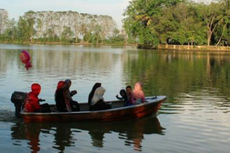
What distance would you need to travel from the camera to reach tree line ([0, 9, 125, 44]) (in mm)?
118312

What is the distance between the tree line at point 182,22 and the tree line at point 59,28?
38.6 m

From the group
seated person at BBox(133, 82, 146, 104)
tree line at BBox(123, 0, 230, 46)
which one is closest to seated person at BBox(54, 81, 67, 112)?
seated person at BBox(133, 82, 146, 104)

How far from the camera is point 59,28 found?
12569 centimetres

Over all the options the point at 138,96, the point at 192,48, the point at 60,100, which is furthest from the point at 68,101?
the point at 192,48

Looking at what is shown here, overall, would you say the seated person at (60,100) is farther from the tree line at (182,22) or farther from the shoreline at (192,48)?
the shoreline at (192,48)

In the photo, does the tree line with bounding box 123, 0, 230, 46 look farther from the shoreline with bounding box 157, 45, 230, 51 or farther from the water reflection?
the water reflection

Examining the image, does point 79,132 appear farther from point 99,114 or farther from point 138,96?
point 138,96

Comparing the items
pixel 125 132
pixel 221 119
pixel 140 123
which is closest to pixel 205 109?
pixel 221 119

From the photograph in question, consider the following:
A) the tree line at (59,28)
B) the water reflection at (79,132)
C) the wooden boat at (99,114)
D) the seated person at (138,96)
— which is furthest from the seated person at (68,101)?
the tree line at (59,28)

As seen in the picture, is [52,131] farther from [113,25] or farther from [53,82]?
[113,25]

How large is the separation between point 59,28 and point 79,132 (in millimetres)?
117638

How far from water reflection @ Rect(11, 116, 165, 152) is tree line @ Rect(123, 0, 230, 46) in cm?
6292

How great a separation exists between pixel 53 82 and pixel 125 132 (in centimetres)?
1081

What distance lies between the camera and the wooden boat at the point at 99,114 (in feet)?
34.8
